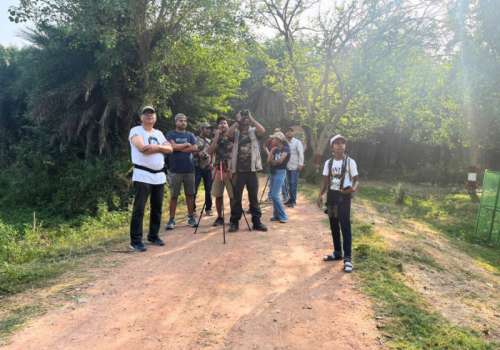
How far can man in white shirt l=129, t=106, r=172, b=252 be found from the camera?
5.12 metres

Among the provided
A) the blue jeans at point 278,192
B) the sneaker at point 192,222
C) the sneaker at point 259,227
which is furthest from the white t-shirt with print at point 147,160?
the blue jeans at point 278,192

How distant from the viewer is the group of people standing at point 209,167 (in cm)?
517

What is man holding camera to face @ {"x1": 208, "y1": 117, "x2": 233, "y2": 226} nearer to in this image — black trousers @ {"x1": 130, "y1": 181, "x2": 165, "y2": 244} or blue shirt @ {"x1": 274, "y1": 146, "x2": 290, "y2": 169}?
blue shirt @ {"x1": 274, "y1": 146, "x2": 290, "y2": 169}

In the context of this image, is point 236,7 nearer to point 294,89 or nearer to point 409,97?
point 294,89

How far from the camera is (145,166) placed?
520cm

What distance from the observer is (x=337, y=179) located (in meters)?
4.85

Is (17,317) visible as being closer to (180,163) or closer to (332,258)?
(180,163)

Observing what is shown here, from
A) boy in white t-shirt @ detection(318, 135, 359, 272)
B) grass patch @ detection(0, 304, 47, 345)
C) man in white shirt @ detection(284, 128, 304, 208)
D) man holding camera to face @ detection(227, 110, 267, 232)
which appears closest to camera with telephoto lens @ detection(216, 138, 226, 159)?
man holding camera to face @ detection(227, 110, 267, 232)

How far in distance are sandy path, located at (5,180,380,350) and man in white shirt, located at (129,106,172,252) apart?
544 millimetres

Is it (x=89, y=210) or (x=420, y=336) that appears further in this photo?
(x=89, y=210)

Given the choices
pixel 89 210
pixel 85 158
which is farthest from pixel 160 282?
pixel 85 158

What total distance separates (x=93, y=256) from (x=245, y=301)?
2.59 meters

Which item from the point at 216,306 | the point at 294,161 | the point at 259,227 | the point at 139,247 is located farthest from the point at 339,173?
the point at 294,161

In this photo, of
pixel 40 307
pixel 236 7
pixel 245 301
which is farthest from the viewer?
pixel 236 7
